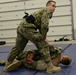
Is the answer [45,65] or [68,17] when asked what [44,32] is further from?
[68,17]

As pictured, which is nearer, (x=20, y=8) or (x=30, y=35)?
(x=30, y=35)

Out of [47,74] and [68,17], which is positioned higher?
[68,17]

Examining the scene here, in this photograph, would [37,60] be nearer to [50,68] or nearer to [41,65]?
[41,65]

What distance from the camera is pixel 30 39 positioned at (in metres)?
4.41

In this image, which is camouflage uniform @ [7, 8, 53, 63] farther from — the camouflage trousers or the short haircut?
the short haircut

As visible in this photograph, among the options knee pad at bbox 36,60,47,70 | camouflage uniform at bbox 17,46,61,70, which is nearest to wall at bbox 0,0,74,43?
camouflage uniform at bbox 17,46,61,70

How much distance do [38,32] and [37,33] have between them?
1.8 inches

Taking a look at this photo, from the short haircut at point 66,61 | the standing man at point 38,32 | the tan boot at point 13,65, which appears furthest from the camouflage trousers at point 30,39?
the short haircut at point 66,61

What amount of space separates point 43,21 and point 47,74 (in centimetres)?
109

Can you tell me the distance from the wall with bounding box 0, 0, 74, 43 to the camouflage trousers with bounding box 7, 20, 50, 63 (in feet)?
19.8

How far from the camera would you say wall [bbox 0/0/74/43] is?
10375 millimetres

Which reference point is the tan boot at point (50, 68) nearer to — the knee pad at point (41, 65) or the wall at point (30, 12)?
the knee pad at point (41, 65)

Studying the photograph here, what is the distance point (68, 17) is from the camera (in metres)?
10.4

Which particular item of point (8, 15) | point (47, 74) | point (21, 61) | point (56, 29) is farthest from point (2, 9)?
point (47, 74)
